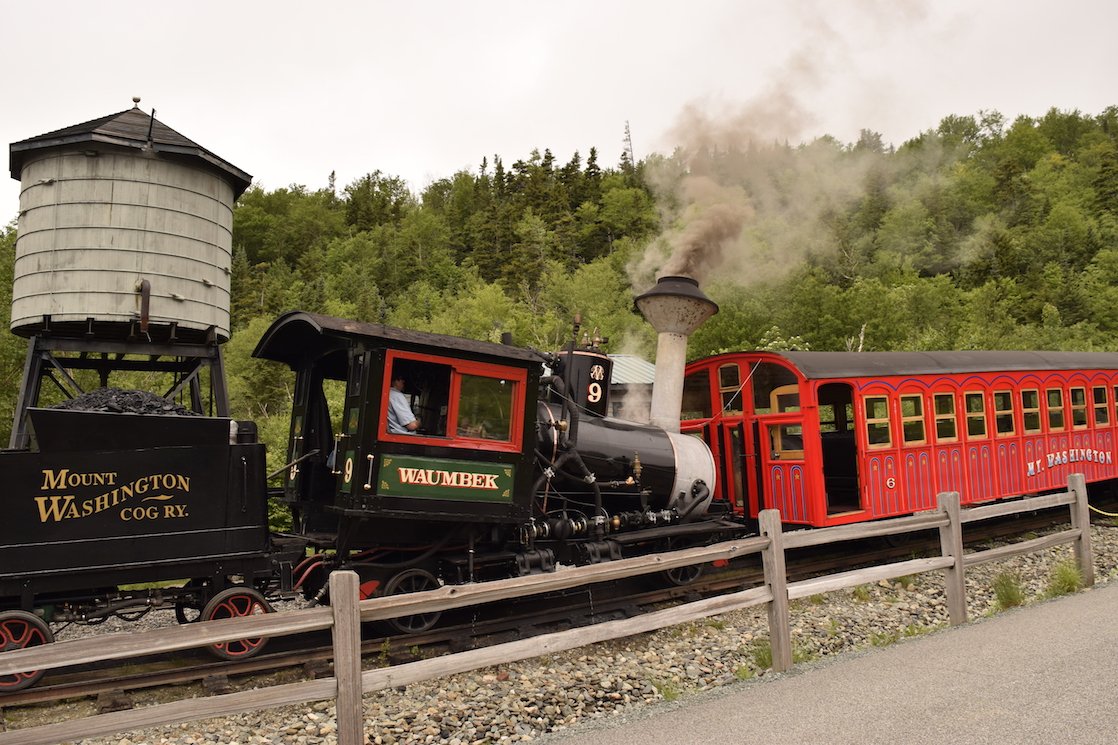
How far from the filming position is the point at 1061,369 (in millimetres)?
12219

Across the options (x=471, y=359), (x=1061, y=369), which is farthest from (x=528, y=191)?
(x=471, y=359)


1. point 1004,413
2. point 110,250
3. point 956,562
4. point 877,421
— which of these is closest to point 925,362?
point 877,421

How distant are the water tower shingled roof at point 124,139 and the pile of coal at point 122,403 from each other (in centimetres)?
541

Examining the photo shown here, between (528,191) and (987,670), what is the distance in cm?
6844

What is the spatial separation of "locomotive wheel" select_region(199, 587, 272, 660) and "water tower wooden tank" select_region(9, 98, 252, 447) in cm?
507

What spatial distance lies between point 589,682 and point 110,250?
8992 millimetres

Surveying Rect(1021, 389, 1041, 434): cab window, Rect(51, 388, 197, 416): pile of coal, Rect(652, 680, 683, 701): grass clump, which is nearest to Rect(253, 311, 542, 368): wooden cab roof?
Rect(51, 388, 197, 416): pile of coal

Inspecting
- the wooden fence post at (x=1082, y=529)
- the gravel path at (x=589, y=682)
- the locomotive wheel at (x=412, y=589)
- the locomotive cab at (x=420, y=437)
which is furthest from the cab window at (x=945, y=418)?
the locomotive wheel at (x=412, y=589)

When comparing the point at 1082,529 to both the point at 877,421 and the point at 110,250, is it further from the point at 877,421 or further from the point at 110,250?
the point at 110,250

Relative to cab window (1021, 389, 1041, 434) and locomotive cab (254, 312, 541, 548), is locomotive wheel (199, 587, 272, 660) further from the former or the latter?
cab window (1021, 389, 1041, 434)

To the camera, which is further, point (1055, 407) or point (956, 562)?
point (1055, 407)

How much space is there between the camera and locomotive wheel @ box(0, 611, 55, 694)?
5422 mm

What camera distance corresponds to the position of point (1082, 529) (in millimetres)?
8461

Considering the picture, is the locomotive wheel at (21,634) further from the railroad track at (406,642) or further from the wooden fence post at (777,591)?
the wooden fence post at (777,591)
